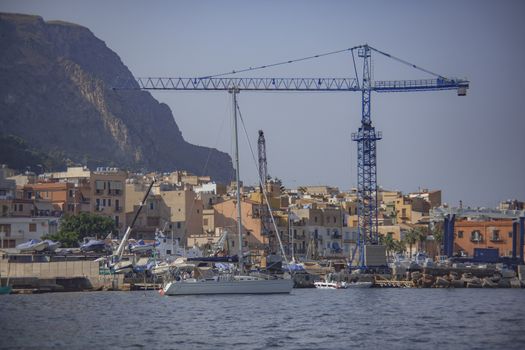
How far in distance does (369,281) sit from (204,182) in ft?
253

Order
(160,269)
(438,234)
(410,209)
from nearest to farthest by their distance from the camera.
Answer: (160,269)
(438,234)
(410,209)

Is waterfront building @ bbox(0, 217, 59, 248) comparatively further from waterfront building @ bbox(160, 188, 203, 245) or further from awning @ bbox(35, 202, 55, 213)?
waterfront building @ bbox(160, 188, 203, 245)

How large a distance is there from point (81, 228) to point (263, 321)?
210 ft

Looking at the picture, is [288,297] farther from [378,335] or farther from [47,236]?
[47,236]

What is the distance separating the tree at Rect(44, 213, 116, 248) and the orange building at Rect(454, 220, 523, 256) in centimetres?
4396

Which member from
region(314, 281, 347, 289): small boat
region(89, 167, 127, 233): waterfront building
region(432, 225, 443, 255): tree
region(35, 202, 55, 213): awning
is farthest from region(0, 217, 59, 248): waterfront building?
region(432, 225, 443, 255): tree

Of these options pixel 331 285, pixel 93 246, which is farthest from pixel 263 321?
pixel 93 246

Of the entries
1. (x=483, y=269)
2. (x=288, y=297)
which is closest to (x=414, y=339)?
(x=288, y=297)

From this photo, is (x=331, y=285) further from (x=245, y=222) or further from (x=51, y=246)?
(x=245, y=222)

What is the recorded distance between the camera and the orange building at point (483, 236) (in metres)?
140

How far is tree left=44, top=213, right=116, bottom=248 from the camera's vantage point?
4995 inches

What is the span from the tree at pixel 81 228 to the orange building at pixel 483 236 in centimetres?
4396

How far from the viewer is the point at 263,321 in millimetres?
69938

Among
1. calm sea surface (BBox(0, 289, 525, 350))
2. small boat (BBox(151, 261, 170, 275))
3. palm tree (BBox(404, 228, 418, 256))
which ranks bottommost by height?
calm sea surface (BBox(0, 289, 525, 350))
